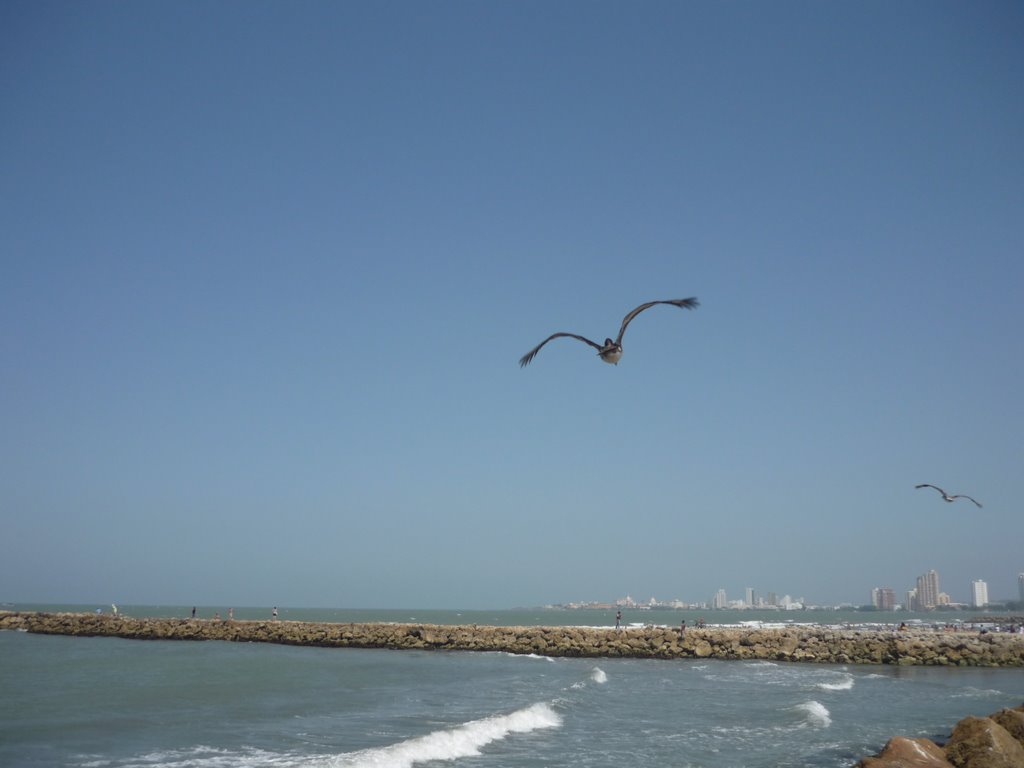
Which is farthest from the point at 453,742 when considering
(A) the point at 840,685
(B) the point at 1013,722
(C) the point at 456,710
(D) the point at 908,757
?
(A) the point at 840,685

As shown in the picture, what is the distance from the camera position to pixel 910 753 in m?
12.7

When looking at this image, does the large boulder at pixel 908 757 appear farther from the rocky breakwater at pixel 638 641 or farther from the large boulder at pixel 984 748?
the rocky breakwater at pixel 638 641

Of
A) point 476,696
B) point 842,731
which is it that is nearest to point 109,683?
point 476,696

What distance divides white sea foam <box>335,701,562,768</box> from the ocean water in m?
0.05

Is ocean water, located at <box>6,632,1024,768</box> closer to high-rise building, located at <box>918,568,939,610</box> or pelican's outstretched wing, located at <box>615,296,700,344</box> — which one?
pelican's outstretched wing, located at <box>615,296,700,344</box>

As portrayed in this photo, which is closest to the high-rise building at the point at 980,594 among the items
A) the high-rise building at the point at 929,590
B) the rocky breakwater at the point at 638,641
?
the high-rise building at the point at 929,590

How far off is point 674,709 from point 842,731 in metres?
4.24

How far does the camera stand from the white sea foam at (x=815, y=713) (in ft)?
65.6

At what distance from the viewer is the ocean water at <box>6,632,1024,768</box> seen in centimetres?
1577

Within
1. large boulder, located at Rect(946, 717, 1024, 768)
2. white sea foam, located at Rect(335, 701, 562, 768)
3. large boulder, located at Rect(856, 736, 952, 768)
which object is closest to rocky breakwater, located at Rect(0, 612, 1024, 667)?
white sea foam, located at Rect(335, 701, 562, 768)

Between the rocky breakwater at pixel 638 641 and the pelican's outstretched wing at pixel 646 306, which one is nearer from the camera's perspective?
the pelican's outstretched wing at pixel 646 306

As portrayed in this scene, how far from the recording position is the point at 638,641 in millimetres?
40500

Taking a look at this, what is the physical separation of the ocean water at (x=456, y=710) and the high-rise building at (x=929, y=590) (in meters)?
168

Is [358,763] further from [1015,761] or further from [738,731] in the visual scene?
[1015,761]
